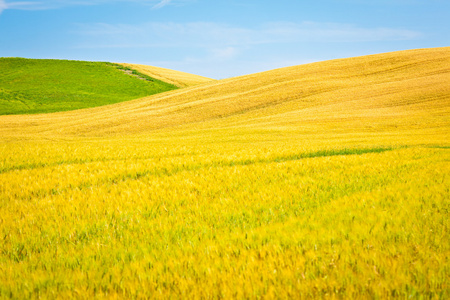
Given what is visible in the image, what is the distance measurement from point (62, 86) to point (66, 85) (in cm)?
127

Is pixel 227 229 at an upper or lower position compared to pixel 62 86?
lower

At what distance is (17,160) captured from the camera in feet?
31.9

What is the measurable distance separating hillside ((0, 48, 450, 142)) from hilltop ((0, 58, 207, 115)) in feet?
56.1

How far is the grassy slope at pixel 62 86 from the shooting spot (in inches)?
2825

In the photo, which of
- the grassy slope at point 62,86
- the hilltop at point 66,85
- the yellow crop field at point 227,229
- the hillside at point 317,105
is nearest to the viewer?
the yellow crop field at point 227,229

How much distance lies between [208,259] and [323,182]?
13.0 ft

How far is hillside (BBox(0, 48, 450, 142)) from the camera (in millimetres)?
30469

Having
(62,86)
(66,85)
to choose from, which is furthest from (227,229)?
(66,85)

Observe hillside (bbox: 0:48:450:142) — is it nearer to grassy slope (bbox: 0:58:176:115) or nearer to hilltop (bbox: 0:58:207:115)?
grassy slope (bbox: 0:58:176:115)

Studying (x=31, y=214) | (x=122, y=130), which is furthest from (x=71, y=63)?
(x=31, y=214)

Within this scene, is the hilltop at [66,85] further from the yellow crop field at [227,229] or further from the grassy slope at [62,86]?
the yellow crop field at [227,229]

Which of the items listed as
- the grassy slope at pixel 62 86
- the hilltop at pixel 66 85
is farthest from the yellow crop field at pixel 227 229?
the hilltop at pixel 66 85

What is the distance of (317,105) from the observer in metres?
41.6

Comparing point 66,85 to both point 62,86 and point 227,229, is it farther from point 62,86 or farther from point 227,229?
point 227,229
